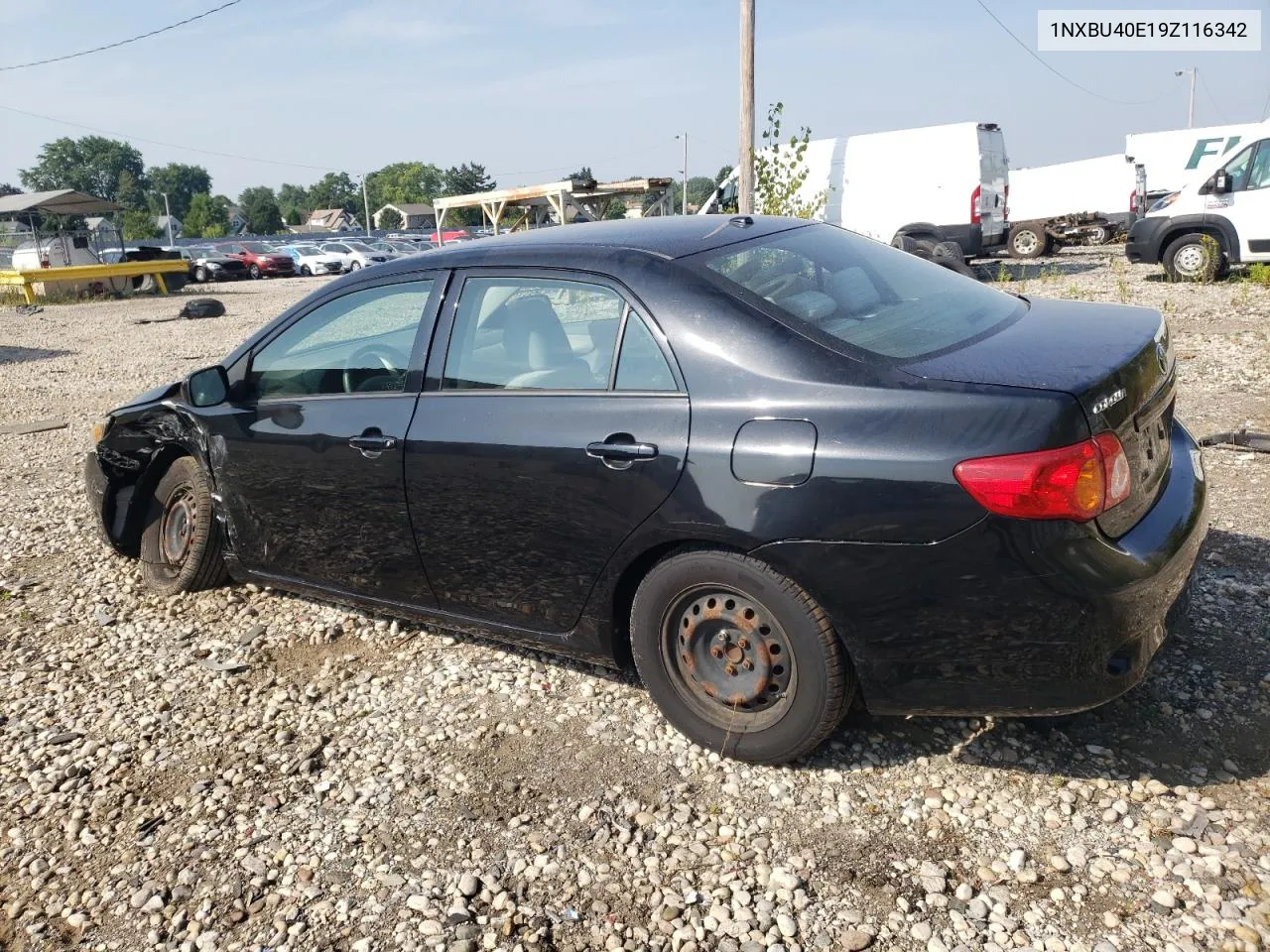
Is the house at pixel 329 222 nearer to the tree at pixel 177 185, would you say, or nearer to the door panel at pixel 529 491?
the tree at pixel 177 185

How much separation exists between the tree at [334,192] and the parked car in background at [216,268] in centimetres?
9975

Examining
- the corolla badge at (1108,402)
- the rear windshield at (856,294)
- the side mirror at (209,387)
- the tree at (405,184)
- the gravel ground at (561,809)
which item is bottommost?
the gravel ground at (561,809)

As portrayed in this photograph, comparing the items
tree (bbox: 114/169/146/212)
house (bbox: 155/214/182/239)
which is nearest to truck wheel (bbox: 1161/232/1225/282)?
house (bbox: 155/214/182/239)

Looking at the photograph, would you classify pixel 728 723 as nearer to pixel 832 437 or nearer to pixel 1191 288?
pixel 832 437

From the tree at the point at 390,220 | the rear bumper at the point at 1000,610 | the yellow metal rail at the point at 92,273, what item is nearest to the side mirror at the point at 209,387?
the rear bumper at the point at 1000,610

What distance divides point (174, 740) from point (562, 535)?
162 cm

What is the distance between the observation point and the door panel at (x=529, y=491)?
301cm

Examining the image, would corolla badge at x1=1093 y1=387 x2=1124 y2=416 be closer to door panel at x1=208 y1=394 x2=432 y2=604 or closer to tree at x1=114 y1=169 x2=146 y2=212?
door panel at x1=208 y1=394 x2=432 y2=604

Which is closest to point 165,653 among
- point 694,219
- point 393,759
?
point 393,759

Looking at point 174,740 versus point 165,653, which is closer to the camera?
point 174,740

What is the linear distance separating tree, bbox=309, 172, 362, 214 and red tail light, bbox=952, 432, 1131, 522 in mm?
136556

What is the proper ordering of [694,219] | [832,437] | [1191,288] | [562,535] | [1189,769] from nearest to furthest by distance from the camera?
[832,437], [1189,769], [562,535], [694,219], [1191,288]

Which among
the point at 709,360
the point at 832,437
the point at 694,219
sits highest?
the point at 694,219

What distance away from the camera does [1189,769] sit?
290 centimetres
